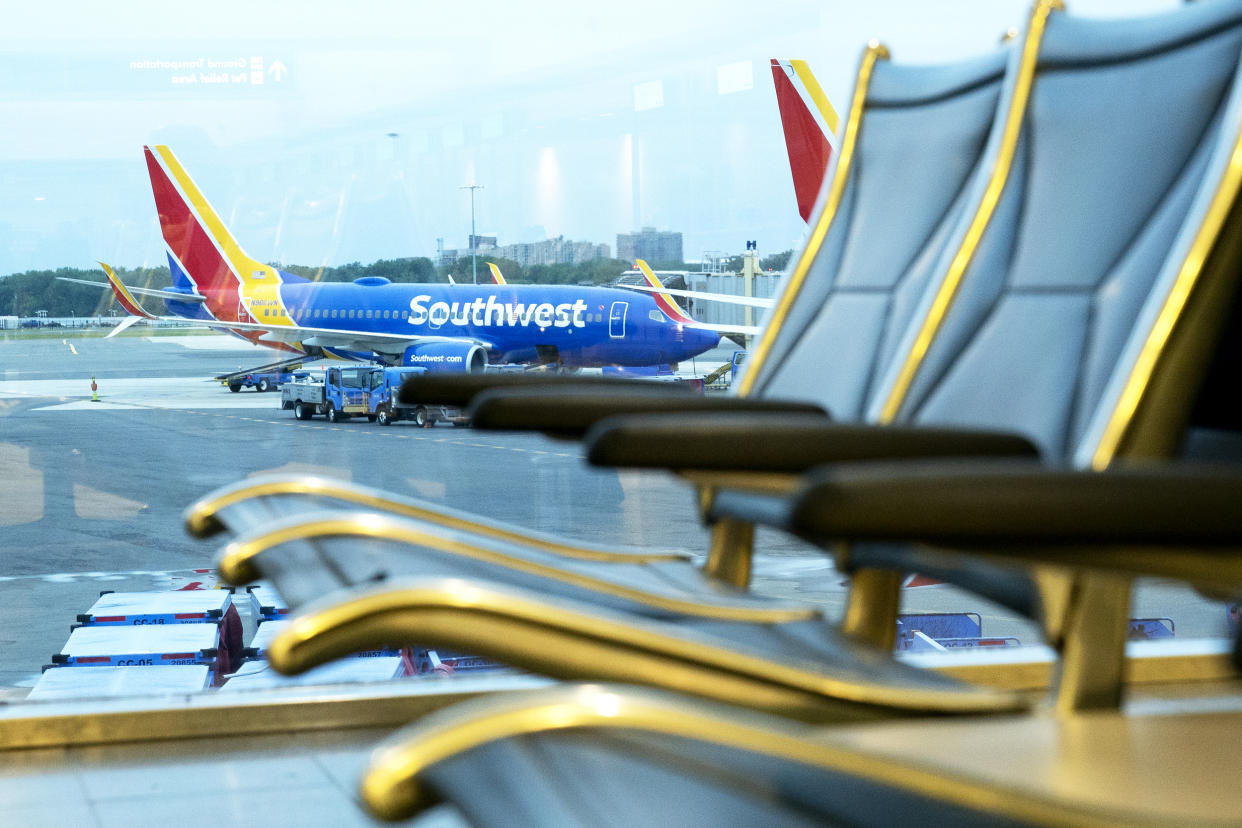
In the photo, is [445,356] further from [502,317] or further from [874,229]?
[874,229]

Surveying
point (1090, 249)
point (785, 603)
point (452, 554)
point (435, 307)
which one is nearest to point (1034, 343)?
point (1090, 249)

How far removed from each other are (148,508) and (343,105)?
139 centimetres

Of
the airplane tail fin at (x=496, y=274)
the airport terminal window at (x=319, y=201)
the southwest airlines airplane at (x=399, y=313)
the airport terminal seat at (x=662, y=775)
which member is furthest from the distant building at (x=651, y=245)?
the airport terminal seat at (x=662, y=775)

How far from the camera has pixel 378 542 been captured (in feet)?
3.78

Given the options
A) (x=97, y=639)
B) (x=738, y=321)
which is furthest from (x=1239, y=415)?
(x=97, y=639)

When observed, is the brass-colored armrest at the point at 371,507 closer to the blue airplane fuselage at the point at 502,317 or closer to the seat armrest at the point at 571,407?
the seat armrest at the point at 571,407

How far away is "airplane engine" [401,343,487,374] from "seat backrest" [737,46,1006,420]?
230 cm

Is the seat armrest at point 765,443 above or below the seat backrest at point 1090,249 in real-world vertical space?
below

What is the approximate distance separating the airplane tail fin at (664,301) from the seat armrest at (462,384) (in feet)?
7.42

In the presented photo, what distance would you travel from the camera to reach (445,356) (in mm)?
3967

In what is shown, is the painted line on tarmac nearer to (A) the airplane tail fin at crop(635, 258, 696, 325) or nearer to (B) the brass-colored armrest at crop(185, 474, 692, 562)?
(A) the airplane tail fin at crop(635, 258, 696, 325)

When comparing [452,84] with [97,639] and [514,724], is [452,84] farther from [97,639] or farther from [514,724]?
[514,724]

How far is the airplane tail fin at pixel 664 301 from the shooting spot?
3.70 meters

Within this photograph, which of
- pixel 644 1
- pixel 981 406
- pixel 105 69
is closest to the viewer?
pixel 981 406
